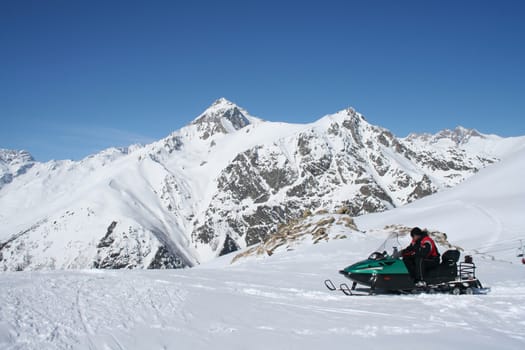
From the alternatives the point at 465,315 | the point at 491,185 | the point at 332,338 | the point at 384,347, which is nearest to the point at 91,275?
the point at 332,338

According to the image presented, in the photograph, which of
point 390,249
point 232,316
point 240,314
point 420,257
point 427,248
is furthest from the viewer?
point 390,249

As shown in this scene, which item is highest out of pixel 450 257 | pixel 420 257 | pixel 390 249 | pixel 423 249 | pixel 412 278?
pixel 390 249

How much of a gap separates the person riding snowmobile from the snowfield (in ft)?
2.15

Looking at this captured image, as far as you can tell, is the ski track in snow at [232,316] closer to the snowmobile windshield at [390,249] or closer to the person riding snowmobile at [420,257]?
the person riding snowmobile at [420,257]

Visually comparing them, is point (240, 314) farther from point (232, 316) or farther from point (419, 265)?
point (419, 265)

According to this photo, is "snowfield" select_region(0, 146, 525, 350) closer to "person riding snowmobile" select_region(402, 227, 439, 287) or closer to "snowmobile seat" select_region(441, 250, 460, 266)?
"person riding snowmobile" select_region(402, 227, 439, 287)

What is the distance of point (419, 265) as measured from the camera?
38.2 feet

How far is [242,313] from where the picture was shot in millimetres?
9602

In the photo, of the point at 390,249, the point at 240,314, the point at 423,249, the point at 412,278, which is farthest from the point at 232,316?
the point at 390,249

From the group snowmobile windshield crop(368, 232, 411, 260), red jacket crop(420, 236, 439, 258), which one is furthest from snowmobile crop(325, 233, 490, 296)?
red jacket crop(420, 236, 439, 258)

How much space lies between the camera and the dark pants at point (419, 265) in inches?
459

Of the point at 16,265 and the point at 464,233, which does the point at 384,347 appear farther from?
the point at 16,265

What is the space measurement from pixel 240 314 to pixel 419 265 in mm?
5627

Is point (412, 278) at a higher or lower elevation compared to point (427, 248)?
lower
